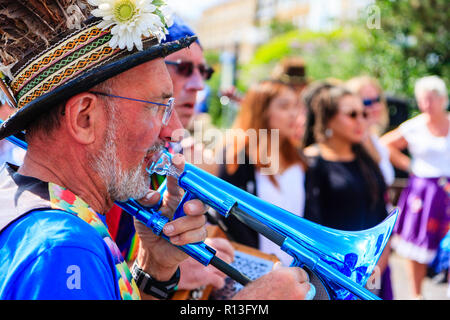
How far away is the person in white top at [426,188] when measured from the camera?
538 centimetres

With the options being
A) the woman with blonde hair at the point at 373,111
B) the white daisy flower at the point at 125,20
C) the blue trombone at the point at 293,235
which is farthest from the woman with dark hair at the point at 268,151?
the white daisy flower at the point at 125,20

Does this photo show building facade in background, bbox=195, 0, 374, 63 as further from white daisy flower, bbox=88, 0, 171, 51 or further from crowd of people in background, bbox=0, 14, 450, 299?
white daisy flower, bbox=88, 0, 171, 51

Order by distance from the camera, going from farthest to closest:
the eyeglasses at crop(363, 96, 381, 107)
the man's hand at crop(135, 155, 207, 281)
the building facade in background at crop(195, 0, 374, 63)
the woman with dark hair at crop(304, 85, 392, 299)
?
the building facade in background at crop(195, 0, 374, 63) < the eyeglasses at crop(363, 96, 381, 107) < the woman with dark hair at crop(304, 85, 392, 299) < the man's hand at crop(135, 155, 207, 281)

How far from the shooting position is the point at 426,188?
560 centimetres

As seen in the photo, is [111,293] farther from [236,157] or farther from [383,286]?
[383,286]

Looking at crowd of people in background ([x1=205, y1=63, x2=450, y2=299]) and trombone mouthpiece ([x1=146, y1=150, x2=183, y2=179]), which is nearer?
trombone mouthpiece ([x1=146, y1=150, x2=183, y2=179])

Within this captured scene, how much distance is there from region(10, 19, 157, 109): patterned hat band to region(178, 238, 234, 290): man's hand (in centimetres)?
103

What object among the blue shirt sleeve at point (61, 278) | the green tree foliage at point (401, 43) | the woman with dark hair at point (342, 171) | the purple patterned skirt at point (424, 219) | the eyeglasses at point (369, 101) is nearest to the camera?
the blue shirt sleeve at point (61, 278)

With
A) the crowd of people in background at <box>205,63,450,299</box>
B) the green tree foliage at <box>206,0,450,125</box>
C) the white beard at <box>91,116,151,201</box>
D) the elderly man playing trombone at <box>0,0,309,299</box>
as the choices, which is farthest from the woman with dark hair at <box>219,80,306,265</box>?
the green tree foliage at <box>206,0,450,125</box>

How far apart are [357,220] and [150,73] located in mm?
2993

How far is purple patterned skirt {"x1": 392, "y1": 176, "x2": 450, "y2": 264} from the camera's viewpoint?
5.38m

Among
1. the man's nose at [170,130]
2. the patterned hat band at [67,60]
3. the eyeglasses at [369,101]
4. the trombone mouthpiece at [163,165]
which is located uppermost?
the patterned hat band at [67,60]

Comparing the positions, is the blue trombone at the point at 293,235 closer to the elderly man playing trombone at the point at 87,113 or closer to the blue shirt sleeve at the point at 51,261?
the elderly man playing trombone at the point at 87,113

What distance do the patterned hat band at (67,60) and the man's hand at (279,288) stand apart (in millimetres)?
896
